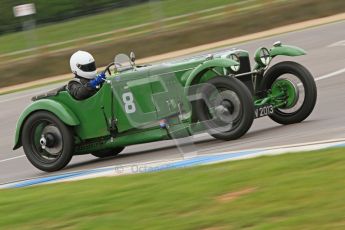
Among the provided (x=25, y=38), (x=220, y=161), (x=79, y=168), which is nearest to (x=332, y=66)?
(x=79, y=168)

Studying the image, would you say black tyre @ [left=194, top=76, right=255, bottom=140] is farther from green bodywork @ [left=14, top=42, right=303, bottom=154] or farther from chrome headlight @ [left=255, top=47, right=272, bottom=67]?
chrome headlight @ [left=255, top=47, right=272, bottom=67]

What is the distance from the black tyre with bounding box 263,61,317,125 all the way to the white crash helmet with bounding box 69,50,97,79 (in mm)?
2311

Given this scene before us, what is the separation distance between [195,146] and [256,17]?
15310 millimetres

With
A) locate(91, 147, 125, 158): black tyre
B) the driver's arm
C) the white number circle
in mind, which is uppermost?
the driver's arm

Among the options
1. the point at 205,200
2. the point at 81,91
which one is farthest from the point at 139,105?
the point at 205,200

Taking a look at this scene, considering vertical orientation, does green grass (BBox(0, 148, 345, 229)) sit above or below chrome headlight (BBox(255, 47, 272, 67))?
below

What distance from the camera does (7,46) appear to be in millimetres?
28078

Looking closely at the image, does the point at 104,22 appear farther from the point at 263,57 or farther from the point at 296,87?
the point at 296,87

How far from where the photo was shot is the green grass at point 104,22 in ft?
89.9

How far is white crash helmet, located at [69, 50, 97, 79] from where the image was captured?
424 inches

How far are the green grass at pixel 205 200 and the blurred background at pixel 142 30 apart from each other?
16.8m

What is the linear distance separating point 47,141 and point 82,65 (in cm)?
109

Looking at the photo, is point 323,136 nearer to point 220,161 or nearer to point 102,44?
point 220,161

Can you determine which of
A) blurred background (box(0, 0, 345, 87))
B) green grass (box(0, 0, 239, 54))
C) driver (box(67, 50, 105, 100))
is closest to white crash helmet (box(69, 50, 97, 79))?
driver (box(67, 50, 105, 100))
